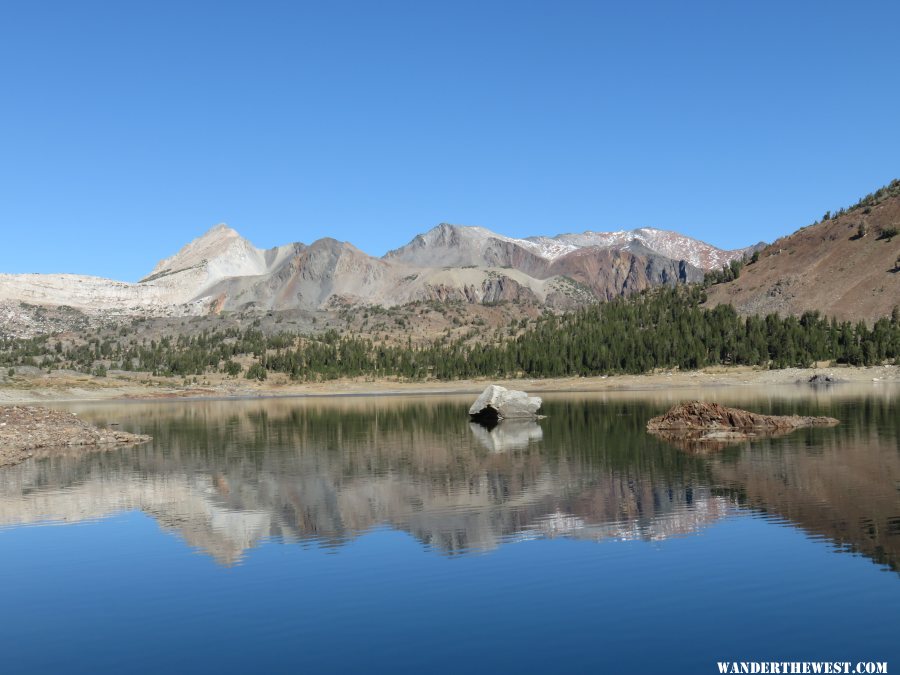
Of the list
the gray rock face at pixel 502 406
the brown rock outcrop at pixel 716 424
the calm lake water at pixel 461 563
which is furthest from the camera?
the gray rock face at pixel 502 406

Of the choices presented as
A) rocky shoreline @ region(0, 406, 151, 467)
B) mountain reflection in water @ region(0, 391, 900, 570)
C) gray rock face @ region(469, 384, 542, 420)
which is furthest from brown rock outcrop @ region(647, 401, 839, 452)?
rocky shoreline @ region(0, 406, 151, 467)

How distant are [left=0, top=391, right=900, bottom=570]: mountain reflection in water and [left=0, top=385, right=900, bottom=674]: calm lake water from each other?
223mm

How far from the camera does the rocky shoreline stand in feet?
225

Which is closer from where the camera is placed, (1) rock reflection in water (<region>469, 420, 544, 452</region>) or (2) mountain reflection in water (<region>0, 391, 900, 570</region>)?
(2) mountain reflection in water (<region>0, 391, 900, 570</region>)

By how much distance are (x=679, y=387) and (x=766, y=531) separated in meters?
134

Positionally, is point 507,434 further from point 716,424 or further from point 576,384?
point 576,384

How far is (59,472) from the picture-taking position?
53.0 metres

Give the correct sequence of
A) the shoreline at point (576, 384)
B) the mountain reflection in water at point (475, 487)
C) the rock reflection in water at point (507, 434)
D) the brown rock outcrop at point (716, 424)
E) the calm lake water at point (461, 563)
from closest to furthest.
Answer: the calm lake water at point (461, 563) → the mountain reflection in water at point (475, 487) → the brown rock outcrop at point (716, 424) → the rock reflection in water at point (507, 434) → the shoreline at point (576, 384)

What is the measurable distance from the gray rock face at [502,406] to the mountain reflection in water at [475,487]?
16092mm

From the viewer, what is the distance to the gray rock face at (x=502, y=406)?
9150 cm

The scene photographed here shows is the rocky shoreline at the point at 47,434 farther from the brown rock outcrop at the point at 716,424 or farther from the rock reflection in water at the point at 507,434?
the brown rock outcrop at the point at 716,424

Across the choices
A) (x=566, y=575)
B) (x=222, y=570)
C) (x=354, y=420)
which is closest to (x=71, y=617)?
(x=222, y=570)

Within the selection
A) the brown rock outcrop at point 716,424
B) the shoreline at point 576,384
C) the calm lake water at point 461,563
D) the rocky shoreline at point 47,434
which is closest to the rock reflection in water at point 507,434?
the calm lake water at point 461,563

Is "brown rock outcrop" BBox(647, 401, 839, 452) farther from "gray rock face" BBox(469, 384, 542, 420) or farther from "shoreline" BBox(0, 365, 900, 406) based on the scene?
"shoreline" BBox(0, 365, 900, 406)
